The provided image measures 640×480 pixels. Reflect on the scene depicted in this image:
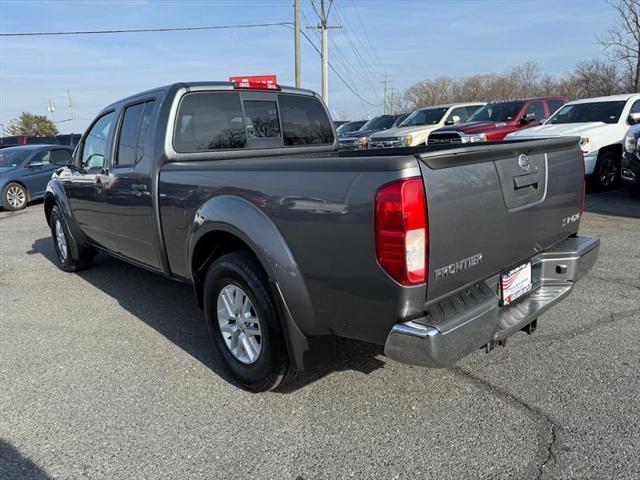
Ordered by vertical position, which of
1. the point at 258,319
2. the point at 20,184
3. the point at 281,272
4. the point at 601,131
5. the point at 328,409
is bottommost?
the point at 328,409

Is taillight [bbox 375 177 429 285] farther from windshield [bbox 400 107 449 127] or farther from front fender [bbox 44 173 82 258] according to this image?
windshield [bbox 400 107 449 127]

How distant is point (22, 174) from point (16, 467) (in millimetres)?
12437

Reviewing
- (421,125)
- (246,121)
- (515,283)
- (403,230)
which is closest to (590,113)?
(421,125)

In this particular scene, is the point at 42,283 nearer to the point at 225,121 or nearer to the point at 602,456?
the point at 225,121

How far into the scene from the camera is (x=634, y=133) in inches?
332

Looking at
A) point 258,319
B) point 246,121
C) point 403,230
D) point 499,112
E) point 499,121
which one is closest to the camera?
point 403,230

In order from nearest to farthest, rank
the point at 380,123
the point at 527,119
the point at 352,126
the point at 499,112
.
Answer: the point at 527,119, the point at 499,112, the point at 380,123, the point at 352,126

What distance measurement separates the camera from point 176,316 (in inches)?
180

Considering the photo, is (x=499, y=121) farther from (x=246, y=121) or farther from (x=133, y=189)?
(x=133, y=189)

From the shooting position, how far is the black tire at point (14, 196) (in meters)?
12.5

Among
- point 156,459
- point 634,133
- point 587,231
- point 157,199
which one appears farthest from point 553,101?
point 156,459

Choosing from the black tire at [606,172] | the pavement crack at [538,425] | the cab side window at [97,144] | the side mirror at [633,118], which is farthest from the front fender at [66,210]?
the side mirror at [633,118]

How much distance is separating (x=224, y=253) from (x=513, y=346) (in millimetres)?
2180

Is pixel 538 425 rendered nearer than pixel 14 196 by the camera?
Yes
